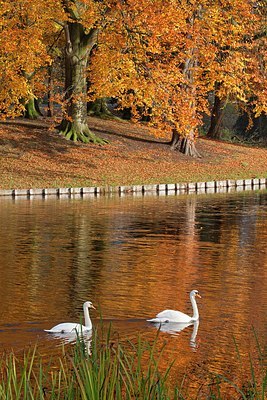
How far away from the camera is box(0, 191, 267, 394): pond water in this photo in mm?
13719

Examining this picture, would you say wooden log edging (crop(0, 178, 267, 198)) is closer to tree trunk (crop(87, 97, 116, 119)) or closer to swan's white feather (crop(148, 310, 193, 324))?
tree trunk (crop(87, 97, 116, 119))

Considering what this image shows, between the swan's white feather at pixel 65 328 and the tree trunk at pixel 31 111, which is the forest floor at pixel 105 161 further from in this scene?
the swan's white feather at pixel 65 328

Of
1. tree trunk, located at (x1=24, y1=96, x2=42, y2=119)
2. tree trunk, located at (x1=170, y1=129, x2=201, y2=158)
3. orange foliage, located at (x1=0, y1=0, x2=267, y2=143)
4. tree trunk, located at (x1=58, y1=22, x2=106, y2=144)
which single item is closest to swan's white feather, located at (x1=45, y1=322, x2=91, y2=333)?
orange foliage, located at (x1=0, y1=0, x2=267, y2=143)

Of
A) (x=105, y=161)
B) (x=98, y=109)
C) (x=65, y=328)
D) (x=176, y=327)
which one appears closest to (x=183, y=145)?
(x=105, y=161)

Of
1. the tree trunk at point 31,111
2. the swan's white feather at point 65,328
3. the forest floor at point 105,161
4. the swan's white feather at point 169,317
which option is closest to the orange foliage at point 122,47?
the forest floor at point 105,161

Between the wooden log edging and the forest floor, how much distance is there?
2.70ft

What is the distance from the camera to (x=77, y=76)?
148 ft

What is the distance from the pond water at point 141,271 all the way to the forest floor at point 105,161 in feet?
19.3

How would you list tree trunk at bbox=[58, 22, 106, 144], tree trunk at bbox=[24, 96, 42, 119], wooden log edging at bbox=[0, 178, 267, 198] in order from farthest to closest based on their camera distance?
tree trunk at bbox=[24, 96, 42, 119] < tree trunk at bbox=[58, 22, 106, 144] < wooden log edging at bbox=[0, 178, 267, 198]

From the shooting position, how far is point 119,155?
43656 millimetres

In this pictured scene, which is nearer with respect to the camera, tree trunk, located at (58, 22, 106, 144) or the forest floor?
the forest floor

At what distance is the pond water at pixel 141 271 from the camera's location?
13719 millimetres

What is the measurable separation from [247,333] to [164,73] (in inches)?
1104

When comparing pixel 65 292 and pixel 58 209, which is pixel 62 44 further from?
pixel 65 292
